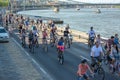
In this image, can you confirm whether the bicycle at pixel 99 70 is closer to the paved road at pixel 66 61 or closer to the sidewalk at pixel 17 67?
the paved road at pixel 66 61

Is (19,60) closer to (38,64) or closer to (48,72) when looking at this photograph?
(38,64)

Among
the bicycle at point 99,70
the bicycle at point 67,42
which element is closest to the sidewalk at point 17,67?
the bicycle at point 99,70

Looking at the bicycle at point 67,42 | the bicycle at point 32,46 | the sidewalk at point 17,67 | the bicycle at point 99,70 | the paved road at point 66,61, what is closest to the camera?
the bicycle at point 99,70

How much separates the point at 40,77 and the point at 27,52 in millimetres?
10369

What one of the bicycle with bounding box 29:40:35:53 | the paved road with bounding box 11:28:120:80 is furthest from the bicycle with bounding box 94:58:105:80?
the bicycle with bounding box 29:40:35:53

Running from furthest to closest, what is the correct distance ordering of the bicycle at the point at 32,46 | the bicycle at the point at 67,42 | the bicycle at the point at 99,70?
1. the bicycle at the point at 67,42
2. the bicycle at the point at 32,46
3. the bicycle at the point at 99,70

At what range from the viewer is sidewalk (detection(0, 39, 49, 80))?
1905 cm

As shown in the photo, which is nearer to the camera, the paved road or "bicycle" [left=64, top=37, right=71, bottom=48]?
the paved road

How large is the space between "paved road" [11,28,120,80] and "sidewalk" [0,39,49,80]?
62 centimetres

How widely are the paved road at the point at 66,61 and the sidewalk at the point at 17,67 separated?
0.62 m

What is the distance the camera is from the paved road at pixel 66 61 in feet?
63.5

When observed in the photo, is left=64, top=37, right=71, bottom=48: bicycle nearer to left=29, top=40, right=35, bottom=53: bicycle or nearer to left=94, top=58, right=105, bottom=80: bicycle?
left=29, top=40, right=35, bottom=53: bicycle

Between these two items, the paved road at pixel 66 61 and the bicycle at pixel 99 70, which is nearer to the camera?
the bicycle at pixel 99 70

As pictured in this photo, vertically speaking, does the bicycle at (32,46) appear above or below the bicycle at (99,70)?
below
